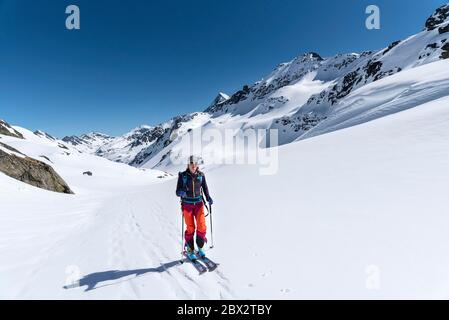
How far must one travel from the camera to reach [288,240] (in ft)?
20.3

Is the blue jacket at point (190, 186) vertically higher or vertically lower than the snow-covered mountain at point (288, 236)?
higher

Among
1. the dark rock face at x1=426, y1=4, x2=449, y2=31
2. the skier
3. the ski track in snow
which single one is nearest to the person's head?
the skier

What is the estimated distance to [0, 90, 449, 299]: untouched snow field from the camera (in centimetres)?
439

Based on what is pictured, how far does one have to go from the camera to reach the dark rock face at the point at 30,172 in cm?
1830

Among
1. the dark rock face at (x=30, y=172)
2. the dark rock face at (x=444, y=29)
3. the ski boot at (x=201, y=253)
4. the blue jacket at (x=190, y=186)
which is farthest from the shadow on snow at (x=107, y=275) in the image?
the dark rock face at (x=444, y=29)

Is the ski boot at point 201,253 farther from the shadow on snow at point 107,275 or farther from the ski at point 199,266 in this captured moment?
the shadow on snow at point 107,275

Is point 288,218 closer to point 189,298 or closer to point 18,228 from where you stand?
point 189,298

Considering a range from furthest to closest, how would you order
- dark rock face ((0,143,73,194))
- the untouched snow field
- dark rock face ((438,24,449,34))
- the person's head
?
dark rock face ((438,24,449,34)) → dark rock face ((0,143,73,194)) → the person's head → the untouched snow field

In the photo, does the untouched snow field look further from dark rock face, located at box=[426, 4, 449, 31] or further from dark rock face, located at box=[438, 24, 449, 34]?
dark rock face, located at box=[426, 4, 449, 31]

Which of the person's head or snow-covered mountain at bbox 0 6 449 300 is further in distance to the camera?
the person's head

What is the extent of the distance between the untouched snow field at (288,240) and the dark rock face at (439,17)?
138747mm

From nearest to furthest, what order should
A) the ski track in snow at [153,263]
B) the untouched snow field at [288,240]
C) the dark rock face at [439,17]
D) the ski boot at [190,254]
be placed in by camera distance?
the untouched snow field at [288,240]
the ski track in snow at [153,263]
the ski boot at [190,254]
the dark rock face at [439,17]

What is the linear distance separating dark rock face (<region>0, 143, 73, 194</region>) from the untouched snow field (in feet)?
23.4

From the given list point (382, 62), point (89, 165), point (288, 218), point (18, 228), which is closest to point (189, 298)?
point (288, 218)
